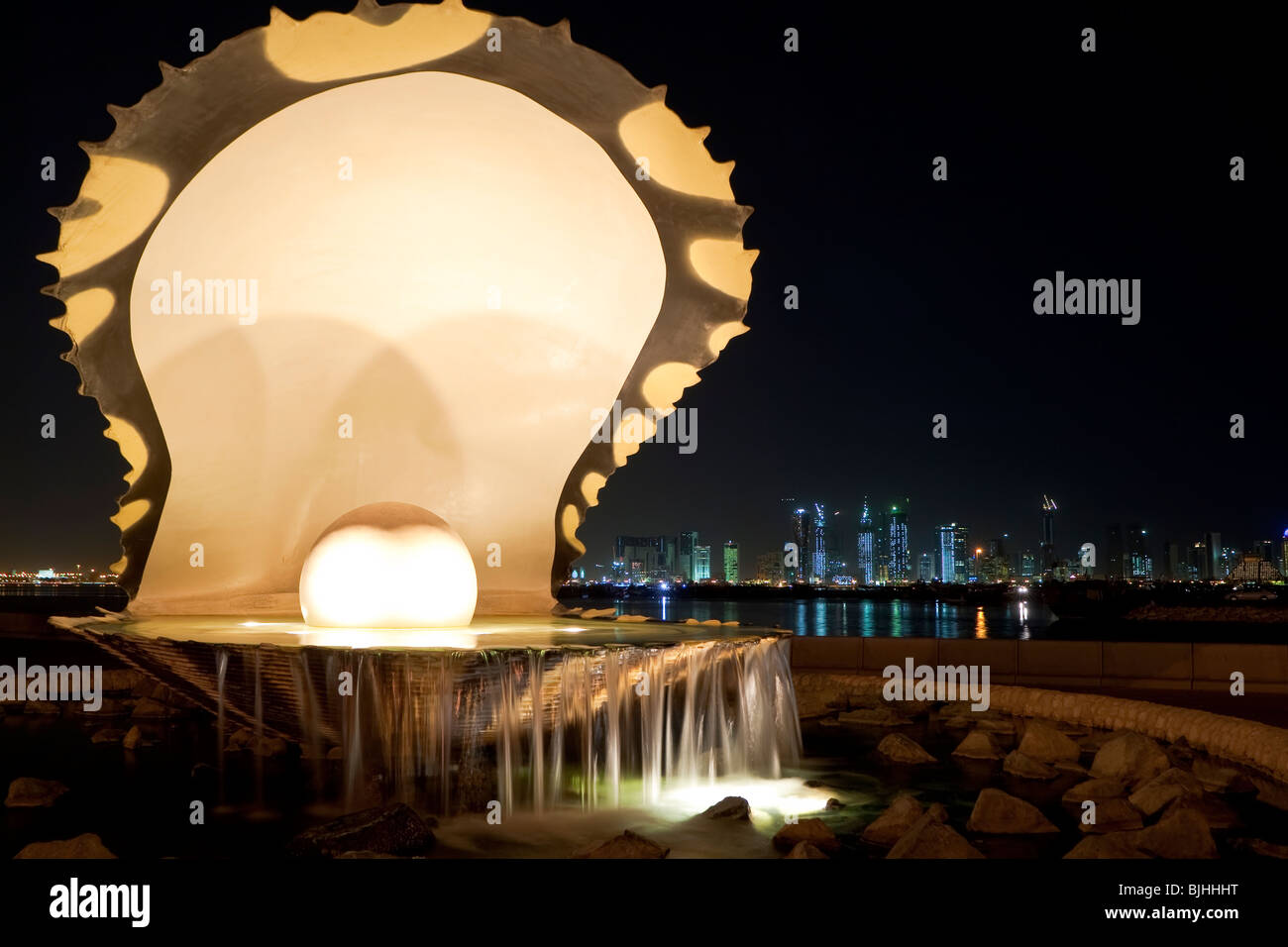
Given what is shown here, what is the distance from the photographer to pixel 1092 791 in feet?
28.1

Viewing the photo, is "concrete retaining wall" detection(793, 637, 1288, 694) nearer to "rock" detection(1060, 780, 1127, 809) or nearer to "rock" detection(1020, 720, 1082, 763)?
"rock" detection(1020, 720, 1082, 763)

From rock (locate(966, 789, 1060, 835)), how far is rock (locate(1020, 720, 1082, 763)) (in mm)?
2338

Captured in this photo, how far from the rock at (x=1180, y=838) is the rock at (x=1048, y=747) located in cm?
315

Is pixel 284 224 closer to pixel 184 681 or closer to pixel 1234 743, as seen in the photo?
pixel 184 681

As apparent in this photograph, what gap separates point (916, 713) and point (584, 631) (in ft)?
18.6

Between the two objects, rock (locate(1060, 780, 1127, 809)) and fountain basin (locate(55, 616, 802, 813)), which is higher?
fountain basin (locate(55, 616, 802, 813))

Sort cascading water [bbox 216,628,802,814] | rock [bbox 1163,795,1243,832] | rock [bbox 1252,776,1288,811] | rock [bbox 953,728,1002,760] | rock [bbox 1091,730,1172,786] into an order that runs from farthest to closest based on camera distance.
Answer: rock [bbox 953,728,1002,760] < rock [bbox 1091,730,1172,786] < rock [bbox 1252,776,1288,811] < rock [bbox 1163,795,1243,832] < cascading water [bbox 216,628,802,814]

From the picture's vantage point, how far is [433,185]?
11281 millimetres

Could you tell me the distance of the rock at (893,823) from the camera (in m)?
7.41

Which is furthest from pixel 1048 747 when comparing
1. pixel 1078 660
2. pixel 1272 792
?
pixel 1078 660

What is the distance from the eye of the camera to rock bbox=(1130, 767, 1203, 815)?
7.99 metres

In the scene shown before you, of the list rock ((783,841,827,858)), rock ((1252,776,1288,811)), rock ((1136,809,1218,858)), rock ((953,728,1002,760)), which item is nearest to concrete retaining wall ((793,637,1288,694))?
rock ((953,728,1002,760))

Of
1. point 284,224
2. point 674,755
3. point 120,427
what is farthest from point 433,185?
point 674,755
